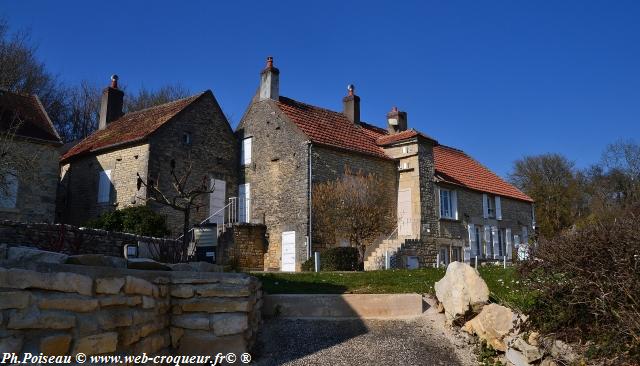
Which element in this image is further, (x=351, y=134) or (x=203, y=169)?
(x=351, y=134)

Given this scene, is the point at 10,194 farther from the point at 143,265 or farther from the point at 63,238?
the point at 143,265

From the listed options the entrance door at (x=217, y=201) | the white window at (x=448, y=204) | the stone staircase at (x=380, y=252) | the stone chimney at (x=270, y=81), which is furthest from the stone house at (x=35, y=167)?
the white window at (x=448, y=204)

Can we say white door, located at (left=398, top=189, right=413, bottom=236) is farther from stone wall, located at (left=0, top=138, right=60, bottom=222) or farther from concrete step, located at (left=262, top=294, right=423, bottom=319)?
stone wall, located at (left=0, top=138, right=60, bottom=222)

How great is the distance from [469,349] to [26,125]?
1926 cm

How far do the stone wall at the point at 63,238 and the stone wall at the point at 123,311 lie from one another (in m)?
7.00

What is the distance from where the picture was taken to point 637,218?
6.27 m

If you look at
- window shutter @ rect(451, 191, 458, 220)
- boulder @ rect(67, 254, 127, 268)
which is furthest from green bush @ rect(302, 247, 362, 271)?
boulder @ rect(67, 254, 127, 268)

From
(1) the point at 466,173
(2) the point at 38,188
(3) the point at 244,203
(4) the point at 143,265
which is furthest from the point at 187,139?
(4) the point at 143,265

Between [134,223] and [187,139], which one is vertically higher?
[187,139]

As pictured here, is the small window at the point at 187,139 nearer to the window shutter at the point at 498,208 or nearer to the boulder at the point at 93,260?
the window shutter at the point at 498,208

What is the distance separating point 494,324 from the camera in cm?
794

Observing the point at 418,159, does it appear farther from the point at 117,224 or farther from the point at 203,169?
the point at 117,224

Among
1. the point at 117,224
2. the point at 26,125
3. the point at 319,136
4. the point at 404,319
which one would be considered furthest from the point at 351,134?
the point at 404,319

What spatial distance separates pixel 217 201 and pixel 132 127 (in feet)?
16.2
